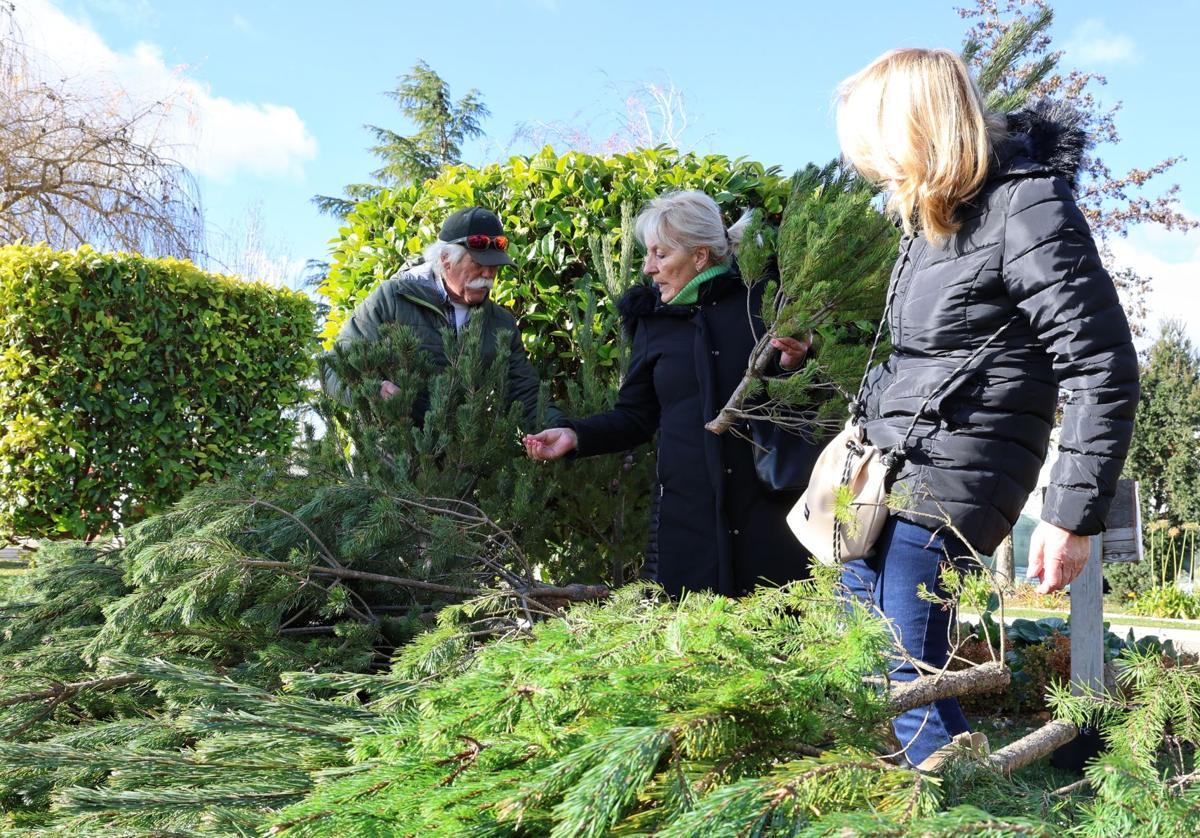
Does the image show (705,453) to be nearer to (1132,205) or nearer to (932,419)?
(932,419)

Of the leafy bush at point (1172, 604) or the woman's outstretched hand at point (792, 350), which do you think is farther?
the leafy bush at point (1172, 604)

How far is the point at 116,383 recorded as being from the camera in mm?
6609

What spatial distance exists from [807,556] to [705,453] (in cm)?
49

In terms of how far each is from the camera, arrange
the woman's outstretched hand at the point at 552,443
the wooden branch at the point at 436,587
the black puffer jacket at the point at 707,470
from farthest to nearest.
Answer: the woman's outstretched hand at the point at 552,443 → the black puffer jacket at the point at 707,470 → the wooden branch at the point at 436,587

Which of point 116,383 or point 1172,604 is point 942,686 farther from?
point 1172,604

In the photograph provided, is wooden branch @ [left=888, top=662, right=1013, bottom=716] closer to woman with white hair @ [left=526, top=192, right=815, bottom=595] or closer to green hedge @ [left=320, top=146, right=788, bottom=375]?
woman with white hair @ [left=526, top=192, right=815, bottom=595]

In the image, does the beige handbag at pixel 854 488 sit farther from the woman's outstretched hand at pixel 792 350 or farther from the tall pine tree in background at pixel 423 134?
the tall pine tree in background at pixel 423 134

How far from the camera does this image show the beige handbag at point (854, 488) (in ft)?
6.57

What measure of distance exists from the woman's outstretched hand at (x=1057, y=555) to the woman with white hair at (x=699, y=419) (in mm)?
1221

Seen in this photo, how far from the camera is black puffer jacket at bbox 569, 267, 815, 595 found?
307cm

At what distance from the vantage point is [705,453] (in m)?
3.10

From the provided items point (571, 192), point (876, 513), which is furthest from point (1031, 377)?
point (571, 192)

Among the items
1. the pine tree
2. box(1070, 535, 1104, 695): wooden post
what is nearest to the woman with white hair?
the pine tree

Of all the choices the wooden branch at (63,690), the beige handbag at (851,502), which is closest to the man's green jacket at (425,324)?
the beige handbag at (851,502)
